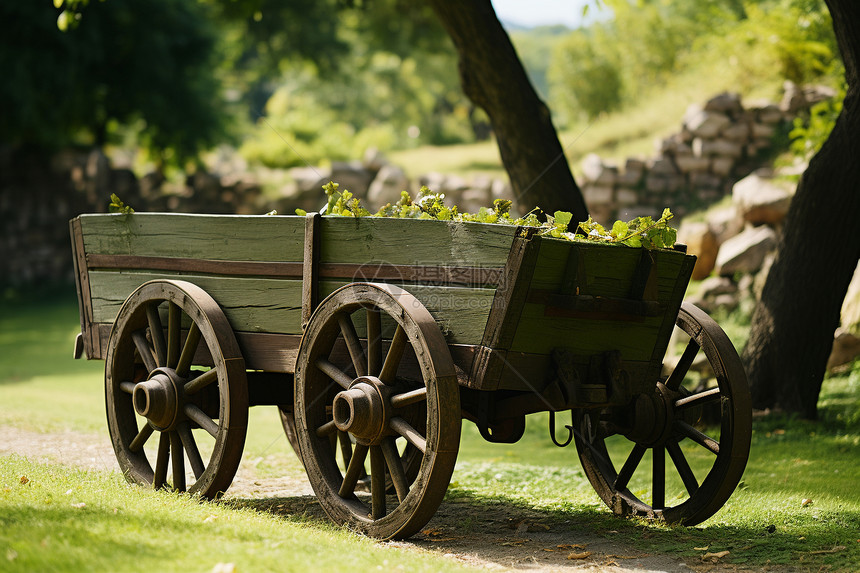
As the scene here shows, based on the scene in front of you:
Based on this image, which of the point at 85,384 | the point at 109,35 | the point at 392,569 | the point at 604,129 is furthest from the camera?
the point at 109,35

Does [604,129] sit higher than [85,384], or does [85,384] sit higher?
[604,129]

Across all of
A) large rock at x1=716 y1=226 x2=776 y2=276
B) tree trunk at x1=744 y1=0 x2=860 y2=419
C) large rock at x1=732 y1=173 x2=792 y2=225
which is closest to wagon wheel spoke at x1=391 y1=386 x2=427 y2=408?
tree trunk at x1=744 y1=0 x2=860 y2=419

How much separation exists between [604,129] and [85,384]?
931 cm

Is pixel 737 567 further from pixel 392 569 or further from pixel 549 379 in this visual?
pixel 392 569

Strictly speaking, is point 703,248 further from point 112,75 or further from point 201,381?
point 112,75

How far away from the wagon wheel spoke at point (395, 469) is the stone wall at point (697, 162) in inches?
352

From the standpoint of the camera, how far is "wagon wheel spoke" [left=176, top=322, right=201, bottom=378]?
14.2 feet

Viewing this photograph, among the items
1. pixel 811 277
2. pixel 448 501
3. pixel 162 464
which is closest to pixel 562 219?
pixel 448 501

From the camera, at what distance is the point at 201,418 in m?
4.29

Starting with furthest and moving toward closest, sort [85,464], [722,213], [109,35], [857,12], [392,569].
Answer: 1. [109,35]
2. [722,213]
3. [857,12]
4. [85,464]
5. [392,569]

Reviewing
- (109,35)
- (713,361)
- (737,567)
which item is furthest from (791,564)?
(109,35)

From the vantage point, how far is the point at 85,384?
33.6 ft

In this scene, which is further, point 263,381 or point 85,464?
point 85,464

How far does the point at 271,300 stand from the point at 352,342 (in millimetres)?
604
